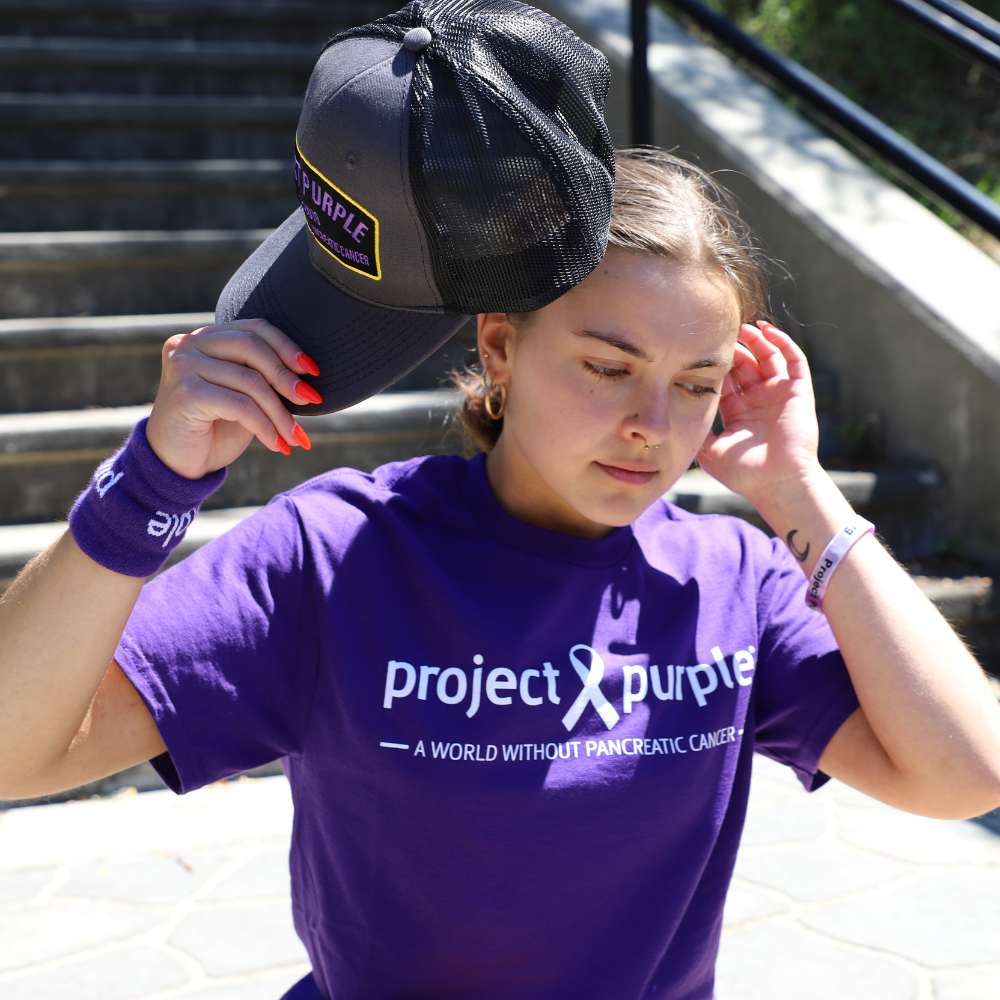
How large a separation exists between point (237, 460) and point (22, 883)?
1.34 meters

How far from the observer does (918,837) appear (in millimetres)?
2633

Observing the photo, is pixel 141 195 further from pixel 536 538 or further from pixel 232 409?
pixel 232 409

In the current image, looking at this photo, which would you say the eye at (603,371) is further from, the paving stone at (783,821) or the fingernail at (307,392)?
the paving stone at (783,821)

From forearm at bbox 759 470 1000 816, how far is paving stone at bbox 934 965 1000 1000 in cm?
101

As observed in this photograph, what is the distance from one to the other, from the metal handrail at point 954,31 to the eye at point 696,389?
2954mm

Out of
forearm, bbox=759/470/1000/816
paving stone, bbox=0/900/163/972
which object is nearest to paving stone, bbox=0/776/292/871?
paving stone, bbox=0/900/163/972

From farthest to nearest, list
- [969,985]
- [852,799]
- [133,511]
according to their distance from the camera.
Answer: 1. [852,799]
2. [969,985]
3. [133,511]

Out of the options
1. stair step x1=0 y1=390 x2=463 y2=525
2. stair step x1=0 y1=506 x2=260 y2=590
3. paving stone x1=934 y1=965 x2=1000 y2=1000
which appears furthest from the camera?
stair step x1=0 y1=390 x2=463 y2=525

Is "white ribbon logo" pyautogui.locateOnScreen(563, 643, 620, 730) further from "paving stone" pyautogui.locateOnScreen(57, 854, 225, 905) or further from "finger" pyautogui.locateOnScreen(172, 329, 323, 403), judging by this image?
"paving stone" pyautogui.locateOnScreen(57, 854, 225, 905)

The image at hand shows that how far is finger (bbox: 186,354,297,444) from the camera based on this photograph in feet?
3.34

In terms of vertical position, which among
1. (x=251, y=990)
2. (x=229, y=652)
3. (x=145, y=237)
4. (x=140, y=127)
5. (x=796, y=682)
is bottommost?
(x=251, y=990)

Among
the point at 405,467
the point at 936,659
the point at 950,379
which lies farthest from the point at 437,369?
the point at 936,659

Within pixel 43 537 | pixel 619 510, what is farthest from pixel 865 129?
pixel 619 510

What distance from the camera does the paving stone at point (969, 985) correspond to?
204cm
